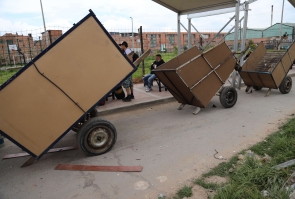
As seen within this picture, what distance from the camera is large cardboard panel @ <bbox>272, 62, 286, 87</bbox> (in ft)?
24.2

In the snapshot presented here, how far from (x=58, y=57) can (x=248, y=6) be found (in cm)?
680

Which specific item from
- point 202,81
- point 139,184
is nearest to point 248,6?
point 202,81

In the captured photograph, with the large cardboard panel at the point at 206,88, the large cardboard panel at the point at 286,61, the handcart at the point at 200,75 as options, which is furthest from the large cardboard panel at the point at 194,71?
the large cardboard panel at the point at 286,61

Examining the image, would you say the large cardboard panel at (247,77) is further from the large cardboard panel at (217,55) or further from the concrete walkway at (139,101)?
the concrete walkway at (139,101)

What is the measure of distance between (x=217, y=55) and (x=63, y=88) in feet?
13.3

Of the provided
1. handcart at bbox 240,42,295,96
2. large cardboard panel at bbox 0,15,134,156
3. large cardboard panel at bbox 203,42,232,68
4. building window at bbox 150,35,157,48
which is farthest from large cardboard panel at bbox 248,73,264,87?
building window at bbox 150,35,157,48

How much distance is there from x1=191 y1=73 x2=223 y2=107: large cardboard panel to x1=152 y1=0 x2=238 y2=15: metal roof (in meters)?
3.33

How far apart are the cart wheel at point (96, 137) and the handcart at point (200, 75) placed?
2.20m

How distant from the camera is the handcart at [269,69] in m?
7.45

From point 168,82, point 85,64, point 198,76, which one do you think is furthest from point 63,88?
point 198,76

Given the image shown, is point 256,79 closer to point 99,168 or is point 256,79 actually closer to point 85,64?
point 85,64

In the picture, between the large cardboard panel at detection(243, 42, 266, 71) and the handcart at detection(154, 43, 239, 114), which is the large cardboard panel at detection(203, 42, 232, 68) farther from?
the large cardboard panel at detection(243, 42, 266, 71)

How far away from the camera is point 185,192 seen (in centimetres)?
283

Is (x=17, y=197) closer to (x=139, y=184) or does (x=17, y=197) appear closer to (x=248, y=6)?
(x=139, y=184)
